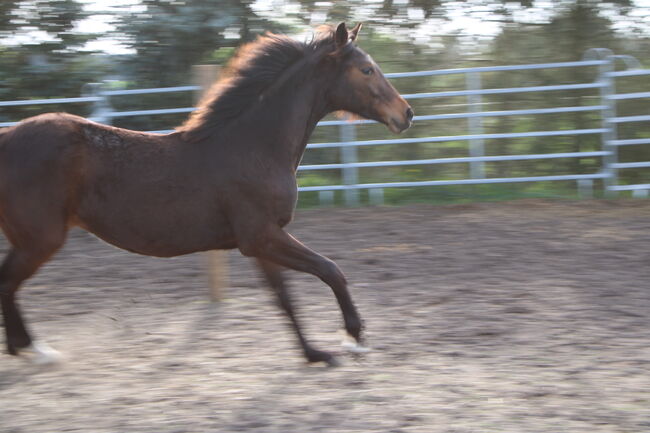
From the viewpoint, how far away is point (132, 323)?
17.2ft

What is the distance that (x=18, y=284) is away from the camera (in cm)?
431

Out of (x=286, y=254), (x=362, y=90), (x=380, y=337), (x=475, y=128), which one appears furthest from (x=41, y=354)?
(x=475, y=128)

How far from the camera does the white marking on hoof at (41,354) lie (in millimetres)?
4379

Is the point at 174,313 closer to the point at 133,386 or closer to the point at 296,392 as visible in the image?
the point at 133,386

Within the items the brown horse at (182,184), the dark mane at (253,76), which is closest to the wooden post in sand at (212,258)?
the dark mane at (253,76)

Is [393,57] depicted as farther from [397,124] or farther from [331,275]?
[331,275]

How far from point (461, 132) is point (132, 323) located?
5.41 meters

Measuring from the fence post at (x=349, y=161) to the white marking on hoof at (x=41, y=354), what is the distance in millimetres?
5036

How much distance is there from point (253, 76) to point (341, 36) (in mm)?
560

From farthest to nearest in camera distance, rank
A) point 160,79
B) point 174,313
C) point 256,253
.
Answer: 1. point 160,79
2. point 174,313
3. point 256,253

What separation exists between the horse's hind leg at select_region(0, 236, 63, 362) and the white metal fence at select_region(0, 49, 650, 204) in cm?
461

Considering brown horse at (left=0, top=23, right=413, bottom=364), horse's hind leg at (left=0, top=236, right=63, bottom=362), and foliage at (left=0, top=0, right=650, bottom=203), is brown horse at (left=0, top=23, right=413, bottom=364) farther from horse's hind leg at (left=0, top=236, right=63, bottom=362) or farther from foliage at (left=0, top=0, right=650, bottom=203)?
foliage at (left=0, top=0, right=650, bottom=203)

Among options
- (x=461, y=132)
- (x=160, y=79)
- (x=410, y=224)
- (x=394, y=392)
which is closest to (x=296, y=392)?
(x=394, y=392)

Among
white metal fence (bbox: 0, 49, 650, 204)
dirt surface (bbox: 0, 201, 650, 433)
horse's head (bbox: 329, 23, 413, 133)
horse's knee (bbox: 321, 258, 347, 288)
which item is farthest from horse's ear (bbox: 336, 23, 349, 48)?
white metal fence (bbox: 0, 49, 650, 204)
